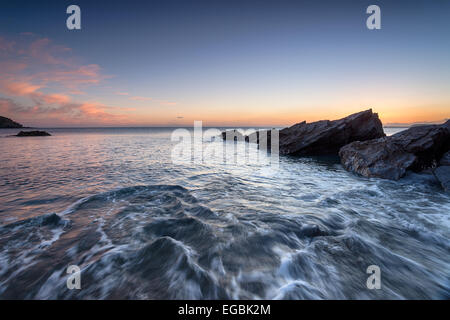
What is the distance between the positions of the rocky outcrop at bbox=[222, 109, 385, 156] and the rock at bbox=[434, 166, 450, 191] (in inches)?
432

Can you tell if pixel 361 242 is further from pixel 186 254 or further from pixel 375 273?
pixel 186 254

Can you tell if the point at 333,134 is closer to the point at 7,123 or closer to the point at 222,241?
the point at 222,241

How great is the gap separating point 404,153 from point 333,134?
9.56 m

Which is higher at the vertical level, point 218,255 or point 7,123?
point 7,123

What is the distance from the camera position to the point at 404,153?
37.5 ft

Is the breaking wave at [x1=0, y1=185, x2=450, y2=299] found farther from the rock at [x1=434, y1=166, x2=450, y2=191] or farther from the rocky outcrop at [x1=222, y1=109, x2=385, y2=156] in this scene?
the rocky outcrop at [x1=222, y1=109, x2=385, y2=156]

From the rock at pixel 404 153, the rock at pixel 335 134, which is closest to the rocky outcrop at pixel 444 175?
the rock at pixel 404 153

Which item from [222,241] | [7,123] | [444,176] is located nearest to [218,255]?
[222,241]

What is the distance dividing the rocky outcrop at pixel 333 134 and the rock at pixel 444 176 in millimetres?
10972

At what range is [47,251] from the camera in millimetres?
4312

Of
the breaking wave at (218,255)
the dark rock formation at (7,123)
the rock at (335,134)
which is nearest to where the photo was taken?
the breaking wave at (218,255)

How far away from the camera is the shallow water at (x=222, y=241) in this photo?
3461mm

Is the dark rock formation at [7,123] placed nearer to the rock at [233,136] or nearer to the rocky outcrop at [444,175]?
the rock at [233,136]
